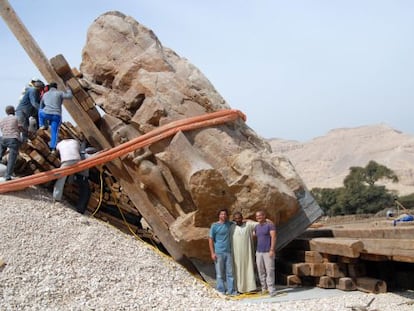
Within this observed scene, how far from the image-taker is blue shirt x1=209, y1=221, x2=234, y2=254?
6.87 meters

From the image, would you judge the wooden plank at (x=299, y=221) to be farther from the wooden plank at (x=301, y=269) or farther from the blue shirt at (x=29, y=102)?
the blue shirt at (x=29, y=102)

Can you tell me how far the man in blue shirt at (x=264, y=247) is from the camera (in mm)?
6734

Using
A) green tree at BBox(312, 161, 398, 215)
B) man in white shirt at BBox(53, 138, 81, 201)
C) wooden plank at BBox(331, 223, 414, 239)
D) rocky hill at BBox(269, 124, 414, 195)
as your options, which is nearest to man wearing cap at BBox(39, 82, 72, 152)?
man in white shirt at BBox(53, 138, 81, 201)

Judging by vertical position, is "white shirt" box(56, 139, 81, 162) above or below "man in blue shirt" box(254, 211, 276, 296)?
above

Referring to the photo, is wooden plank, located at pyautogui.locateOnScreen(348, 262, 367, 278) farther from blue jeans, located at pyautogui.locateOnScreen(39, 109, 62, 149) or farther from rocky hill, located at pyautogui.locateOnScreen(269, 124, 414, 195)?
rocky hill, located at pyautogui.locateOnScreen(269, 124, 414, 195)

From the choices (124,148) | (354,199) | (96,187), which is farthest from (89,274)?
(354,199)

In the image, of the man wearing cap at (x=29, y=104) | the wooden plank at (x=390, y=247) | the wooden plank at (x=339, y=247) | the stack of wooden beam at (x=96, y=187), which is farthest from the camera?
the man wearing cap at (x=29, y=104)

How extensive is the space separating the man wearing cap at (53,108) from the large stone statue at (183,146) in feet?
2.02

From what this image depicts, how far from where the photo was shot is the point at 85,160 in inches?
303

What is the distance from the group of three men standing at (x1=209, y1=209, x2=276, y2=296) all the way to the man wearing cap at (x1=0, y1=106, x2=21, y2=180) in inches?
130

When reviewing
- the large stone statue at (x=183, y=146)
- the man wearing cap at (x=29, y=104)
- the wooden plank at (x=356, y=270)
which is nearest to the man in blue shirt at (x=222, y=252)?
the large stone statue at (x=183, y=146)

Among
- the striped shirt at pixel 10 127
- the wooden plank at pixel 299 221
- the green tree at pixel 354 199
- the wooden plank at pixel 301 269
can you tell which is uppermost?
the striped shirt at pixel 10 127

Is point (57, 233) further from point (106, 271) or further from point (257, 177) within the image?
point (257, 177)

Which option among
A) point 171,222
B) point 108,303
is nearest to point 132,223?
point 171,222
